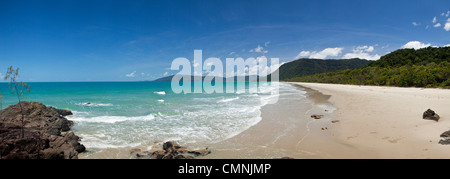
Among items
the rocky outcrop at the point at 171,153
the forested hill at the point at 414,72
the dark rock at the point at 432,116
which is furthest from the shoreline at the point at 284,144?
the forested hill at the point at 414,72

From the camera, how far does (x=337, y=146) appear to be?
696 cm

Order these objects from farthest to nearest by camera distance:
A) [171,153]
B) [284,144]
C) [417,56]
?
1. [417,56]
2. [284,144]
3. [171,153]

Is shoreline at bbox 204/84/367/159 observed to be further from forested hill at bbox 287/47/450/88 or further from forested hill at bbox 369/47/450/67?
forested hill at bbox 369/47/450/67

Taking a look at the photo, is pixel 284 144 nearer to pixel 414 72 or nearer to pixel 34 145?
pixel 34 145

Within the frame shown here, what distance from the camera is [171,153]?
6.58m

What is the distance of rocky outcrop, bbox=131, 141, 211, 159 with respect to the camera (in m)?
6.41

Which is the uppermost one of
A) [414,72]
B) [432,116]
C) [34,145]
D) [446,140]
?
[414,72]


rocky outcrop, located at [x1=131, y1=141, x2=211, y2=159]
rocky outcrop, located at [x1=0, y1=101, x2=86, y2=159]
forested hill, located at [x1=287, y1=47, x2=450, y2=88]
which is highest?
forested hill, located at [x1=287, y1=47, x2=450, y2=88]

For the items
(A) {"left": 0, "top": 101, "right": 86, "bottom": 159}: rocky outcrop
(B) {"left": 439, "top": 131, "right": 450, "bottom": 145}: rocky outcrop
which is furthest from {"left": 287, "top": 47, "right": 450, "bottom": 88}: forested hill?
(A) {"left": 0, "top": 101, "right": 86, "bottom": 159}: rocky outcrop

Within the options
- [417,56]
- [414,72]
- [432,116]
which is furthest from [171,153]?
[417,56]
